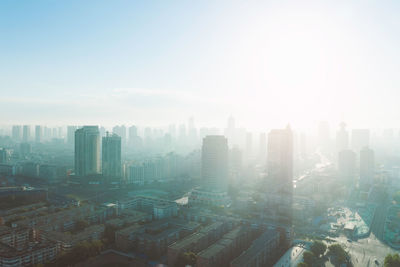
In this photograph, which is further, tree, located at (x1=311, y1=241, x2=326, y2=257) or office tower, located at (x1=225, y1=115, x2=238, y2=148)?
office tower, located at (x1=225, y1=115, x2=238, y2=148)

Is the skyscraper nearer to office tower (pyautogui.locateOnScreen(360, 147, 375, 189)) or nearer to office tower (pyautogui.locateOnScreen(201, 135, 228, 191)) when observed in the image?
office tower (pyautogui.locateOnScreen(201, 135, 228, 191))

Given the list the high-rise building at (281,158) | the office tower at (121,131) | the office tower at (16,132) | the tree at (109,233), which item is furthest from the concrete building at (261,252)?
the office tower at (16,132)

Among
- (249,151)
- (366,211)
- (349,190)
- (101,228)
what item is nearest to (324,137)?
(249,151)

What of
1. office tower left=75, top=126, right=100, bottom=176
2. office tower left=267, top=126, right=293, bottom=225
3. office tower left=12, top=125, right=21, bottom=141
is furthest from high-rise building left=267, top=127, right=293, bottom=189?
office tower left=12, top=125, right=21, bottom=141

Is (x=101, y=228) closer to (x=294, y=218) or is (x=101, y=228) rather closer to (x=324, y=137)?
(x=294, y=218)

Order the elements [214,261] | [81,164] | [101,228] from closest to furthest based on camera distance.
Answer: [214,261] < [101,228] < [81,164]

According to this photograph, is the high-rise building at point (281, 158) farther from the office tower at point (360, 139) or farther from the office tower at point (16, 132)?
the office tower at point (16, 132)

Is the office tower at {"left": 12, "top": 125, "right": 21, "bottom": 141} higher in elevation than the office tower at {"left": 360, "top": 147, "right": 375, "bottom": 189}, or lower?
higher

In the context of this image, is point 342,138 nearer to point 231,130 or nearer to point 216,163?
point 231,130
